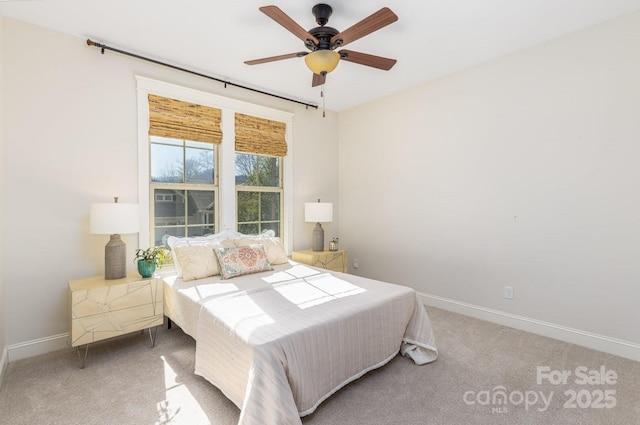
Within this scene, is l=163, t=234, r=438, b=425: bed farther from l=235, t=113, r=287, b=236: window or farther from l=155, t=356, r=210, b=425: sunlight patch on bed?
l=235, t=113, r=287, b=236: window

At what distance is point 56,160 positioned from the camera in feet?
8.67

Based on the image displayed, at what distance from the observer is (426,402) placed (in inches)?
76.4

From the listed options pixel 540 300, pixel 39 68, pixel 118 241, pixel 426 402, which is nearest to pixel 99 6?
pixel 39 68

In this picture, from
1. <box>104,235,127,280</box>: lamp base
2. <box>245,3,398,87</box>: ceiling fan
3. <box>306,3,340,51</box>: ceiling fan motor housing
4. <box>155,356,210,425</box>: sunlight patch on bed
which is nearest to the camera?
<box>155,356,210,425</box>: sunlight patch on bed

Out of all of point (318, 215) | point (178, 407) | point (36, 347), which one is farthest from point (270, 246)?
point (36, 347)

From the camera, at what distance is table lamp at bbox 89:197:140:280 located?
98.7 inches

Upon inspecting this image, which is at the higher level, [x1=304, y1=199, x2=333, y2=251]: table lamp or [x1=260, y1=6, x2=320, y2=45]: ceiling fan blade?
[x1=260, y1=6, x2=320, y2=45]: ceiling fan blade

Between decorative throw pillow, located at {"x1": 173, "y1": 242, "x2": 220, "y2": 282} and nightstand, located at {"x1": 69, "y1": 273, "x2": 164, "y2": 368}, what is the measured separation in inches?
9.3

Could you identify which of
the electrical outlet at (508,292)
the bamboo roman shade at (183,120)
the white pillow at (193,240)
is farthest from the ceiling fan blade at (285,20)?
the electrical outlet at (508,292)

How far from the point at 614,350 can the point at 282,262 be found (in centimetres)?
303

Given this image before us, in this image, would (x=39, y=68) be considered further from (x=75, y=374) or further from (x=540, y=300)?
(x=540, y=300)

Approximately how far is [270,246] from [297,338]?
1.79 metres

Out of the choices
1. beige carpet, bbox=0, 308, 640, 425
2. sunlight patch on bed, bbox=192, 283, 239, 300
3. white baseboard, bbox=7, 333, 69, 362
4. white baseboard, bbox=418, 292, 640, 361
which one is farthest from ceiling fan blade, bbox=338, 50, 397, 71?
white baseboard, bbox=7, 333, 69, 362

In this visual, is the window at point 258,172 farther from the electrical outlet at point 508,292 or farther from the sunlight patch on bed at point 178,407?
the electrical outlet at point 508,292
